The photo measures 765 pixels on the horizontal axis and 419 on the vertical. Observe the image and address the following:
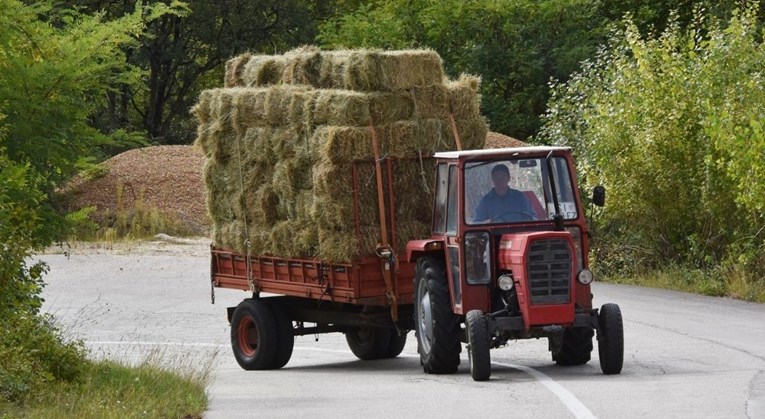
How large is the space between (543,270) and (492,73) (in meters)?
33.2

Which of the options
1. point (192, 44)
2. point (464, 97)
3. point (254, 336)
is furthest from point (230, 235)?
point (192, 44)

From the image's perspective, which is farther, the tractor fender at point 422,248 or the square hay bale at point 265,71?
the square hay bale at point 265,71

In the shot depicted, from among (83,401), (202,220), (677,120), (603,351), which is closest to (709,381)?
(603,351)

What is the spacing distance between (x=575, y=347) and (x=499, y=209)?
1.80 metres

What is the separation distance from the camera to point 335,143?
1783cm

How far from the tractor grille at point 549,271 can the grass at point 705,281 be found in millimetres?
9865

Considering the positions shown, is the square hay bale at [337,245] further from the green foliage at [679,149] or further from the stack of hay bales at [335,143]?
the green foliage at [679,149]

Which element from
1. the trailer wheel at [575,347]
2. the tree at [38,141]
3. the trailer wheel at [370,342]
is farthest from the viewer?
the trailer wheel at [370,342]

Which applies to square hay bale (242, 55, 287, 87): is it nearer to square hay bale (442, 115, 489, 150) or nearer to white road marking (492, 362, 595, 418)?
square hay bale (442, 115, 489, 150)

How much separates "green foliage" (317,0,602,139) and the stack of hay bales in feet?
93.6

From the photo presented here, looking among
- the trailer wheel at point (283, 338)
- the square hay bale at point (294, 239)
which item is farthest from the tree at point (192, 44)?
the square hay bale at point (294, 239)

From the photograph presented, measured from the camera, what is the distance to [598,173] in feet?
98.7

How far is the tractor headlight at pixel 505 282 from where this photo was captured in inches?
639

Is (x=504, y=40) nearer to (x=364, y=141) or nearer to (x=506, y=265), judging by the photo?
(x=364, y=141)
